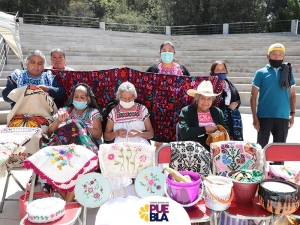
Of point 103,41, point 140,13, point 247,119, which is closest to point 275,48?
point 247,119

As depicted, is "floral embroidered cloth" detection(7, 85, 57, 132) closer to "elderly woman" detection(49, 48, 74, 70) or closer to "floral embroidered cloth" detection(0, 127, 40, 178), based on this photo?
"floral embroidered cloth" detection(0, 127, 40, 178)

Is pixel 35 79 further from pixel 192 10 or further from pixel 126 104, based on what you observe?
pixel 192 10

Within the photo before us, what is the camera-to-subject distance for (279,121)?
11.5ft

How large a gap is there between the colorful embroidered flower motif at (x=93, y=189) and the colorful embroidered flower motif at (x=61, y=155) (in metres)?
0.29

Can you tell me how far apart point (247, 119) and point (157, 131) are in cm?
412

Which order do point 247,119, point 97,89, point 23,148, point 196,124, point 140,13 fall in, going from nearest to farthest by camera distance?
1. point 23,148
2. point 196,124
3. point 97,89
4. point 247,119
5. point 140,13

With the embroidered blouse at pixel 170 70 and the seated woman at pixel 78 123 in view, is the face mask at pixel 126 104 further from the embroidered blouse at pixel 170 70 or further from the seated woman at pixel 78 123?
the embroidered blouse at pixel 170 70

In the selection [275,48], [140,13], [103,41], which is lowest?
[275,48]

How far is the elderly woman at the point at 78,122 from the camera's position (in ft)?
9.66

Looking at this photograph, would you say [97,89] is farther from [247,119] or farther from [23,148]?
[247,119]

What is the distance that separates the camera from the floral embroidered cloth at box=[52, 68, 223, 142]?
12.5ft

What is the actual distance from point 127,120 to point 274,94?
1810 millimetres

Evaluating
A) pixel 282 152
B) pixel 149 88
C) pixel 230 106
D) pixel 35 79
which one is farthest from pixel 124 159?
pixel 35 79

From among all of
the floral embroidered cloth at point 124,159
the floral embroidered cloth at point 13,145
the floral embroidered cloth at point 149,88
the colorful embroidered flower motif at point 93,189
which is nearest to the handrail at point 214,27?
the floral embroidered cloth at point 149,88
